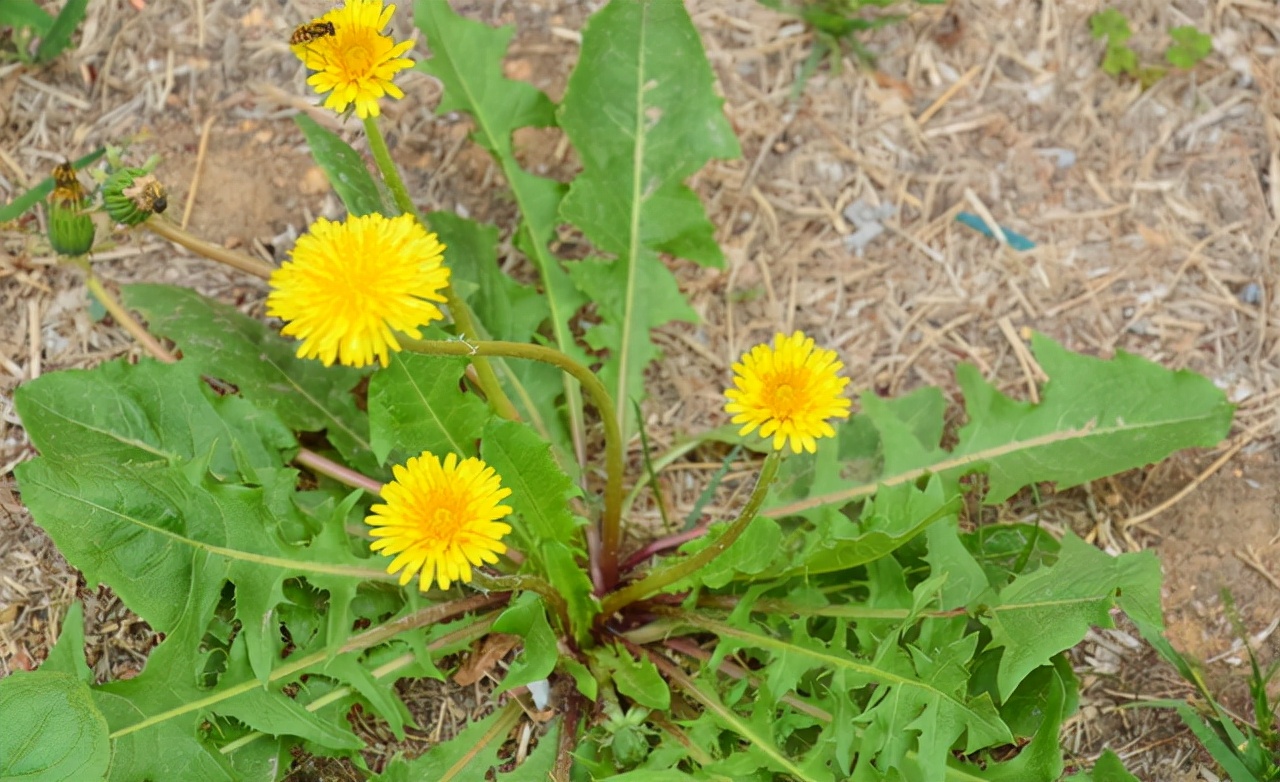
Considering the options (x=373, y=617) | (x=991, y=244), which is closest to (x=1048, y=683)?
(x=991, y=244)

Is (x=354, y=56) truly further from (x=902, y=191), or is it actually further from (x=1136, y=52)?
(x=1136, y=52)

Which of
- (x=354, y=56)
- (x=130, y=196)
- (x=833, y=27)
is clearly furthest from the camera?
(x=833, y=27)

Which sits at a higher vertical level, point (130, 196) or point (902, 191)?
point (130, 196)

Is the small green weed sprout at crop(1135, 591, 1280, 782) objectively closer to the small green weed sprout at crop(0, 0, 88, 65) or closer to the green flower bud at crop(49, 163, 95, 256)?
the green flower bud at crop(49, 163, 95, 256)

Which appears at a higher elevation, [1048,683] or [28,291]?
[28,291]

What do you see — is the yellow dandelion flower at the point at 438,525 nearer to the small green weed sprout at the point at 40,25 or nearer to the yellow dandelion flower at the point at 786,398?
the yellow dandelion flower at the point at 786,398

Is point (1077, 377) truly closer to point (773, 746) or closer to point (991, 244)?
point (991, 244)

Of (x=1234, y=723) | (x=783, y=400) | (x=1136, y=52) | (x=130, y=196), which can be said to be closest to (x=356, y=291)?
(x=783, y=400)
